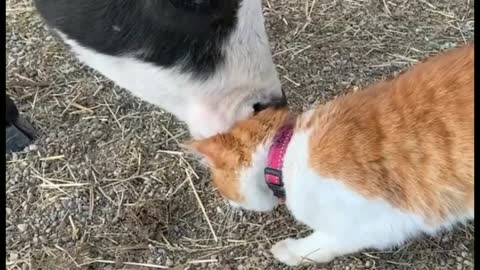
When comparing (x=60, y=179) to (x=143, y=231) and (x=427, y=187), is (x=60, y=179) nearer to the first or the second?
(x=143, y=231)

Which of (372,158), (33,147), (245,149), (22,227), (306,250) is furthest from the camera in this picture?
(33,147)

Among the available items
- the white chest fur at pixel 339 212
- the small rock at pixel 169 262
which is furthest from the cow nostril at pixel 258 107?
the small rock at pixel 169 262

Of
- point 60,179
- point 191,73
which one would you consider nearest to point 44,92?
point 60,179

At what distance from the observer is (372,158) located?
141cm

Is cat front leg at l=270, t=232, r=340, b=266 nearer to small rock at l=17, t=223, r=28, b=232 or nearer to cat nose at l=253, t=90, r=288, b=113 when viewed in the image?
cat nose at l=253, t=90, r=288, b=113

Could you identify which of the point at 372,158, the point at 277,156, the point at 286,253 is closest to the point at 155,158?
the point at 286,253

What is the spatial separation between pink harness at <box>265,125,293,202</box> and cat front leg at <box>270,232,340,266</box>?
224 millimetres

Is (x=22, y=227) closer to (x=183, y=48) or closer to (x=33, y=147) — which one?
(x=33, y=147)

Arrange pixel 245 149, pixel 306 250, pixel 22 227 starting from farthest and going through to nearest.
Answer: pixel 22 227 → pixel 306 250 → pixel 245 149

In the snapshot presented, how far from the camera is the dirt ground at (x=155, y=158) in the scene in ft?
5.97

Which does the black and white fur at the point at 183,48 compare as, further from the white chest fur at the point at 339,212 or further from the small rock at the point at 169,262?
the small rock at the point at 169,262

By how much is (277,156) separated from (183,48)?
0.94ft

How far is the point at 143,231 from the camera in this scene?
6.07 feet

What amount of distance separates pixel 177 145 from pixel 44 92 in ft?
1.51
